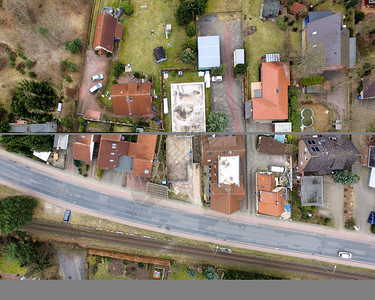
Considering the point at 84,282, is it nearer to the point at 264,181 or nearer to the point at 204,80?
the point at 264,181

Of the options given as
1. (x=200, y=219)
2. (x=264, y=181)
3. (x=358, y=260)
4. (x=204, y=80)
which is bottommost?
(x=358, y=260)

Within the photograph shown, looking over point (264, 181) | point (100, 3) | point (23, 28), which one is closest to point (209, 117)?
point (264, 181)

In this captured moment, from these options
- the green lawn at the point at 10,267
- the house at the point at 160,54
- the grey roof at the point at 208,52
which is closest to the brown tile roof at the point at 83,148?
the house at the point at 160,54

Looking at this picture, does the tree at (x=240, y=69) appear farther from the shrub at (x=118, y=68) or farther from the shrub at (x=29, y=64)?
the shrub at (x=29, y=64)

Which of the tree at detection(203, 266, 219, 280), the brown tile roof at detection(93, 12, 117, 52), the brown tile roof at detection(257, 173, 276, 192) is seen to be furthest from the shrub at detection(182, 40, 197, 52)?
the tree at detection(203, 266, 219, 280)

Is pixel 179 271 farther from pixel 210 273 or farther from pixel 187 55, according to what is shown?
pixel 187 55

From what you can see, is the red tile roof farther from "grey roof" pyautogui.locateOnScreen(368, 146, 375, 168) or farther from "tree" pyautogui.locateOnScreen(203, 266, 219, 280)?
"grey roof" pyautogui.locateOnScreen(368, 146, 375, 168)
